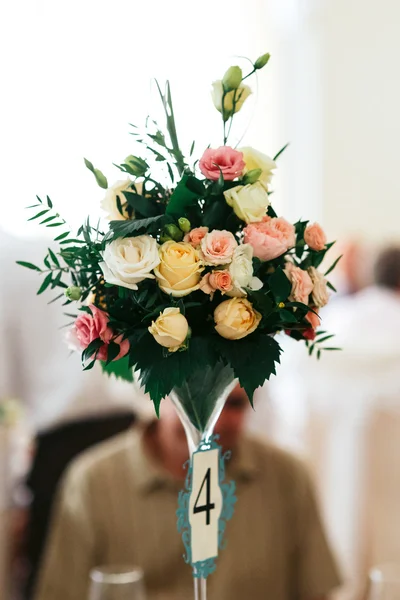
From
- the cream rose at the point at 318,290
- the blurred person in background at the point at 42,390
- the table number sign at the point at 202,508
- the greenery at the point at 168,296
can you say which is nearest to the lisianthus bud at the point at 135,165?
the greenery at the point at 168,296

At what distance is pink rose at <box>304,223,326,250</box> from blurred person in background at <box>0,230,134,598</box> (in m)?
1.41

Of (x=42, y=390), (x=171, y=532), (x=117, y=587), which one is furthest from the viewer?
(x=42, y=390)

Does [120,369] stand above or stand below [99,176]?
below

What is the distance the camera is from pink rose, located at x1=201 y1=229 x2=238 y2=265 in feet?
2.75

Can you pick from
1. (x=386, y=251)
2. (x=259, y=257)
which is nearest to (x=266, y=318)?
Answer: (x=259, y=257)

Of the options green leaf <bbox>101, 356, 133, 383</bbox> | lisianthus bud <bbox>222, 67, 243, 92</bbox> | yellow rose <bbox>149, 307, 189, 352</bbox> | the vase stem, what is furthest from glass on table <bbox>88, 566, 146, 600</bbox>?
lisianthus bud <bbox>222, 67, 243, 92</bbox>

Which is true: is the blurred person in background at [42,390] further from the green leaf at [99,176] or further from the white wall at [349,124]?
the white wall at [349,124]

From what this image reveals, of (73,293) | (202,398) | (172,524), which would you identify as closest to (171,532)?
(172,524)

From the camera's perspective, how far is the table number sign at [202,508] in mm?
935

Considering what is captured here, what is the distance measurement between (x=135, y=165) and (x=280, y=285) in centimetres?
21

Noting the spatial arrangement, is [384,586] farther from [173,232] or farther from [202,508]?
[173,232]

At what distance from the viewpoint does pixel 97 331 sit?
0.86 metres

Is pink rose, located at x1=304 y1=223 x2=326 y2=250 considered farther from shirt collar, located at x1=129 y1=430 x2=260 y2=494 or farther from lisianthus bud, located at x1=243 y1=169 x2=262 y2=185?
shirt collar, located at x1=129 y1=430 x2=260 y2=494

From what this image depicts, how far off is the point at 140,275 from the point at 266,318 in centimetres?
14
